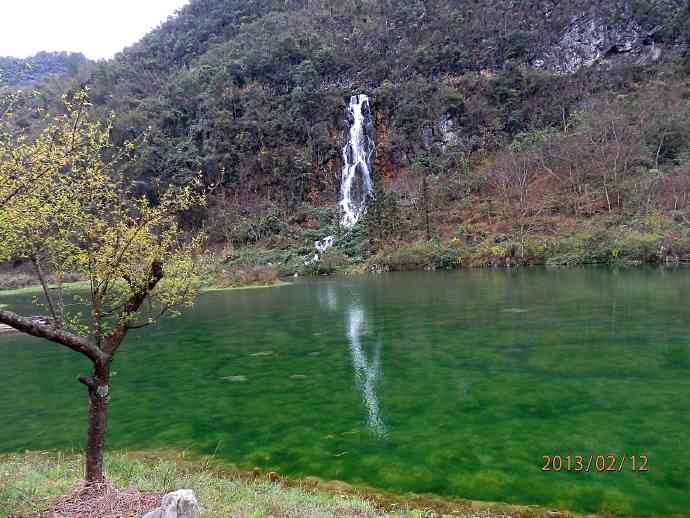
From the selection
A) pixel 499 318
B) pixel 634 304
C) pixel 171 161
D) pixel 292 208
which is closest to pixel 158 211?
pixel 499 318

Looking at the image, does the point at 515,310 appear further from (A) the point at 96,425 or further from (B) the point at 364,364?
(A) the point at 96,425

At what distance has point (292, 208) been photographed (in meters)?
84.5

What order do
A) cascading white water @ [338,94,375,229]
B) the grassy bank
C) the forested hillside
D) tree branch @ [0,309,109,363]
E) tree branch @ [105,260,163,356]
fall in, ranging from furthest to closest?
cascading white water @ [338,94,375,229], the forested hillside, tree branch @ [105,260,163,356], the grassy bank, tree branch @ [0,309,109,363]

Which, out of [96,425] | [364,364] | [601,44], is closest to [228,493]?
[96,425]

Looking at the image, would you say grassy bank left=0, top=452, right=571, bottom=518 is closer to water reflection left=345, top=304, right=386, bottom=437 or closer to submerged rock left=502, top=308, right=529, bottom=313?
water reflection left=345, top=304, right=386, bottom=437

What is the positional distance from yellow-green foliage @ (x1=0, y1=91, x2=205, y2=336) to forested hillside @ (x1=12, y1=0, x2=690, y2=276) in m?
46.5

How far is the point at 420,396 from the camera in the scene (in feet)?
43.3

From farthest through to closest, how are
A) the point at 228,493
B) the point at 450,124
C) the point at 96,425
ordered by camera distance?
the point at 450,124
the point at 228,493
the point at 96,425

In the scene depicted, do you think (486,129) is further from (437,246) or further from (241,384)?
(241,384)

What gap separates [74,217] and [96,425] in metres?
3.60

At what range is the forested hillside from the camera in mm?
57688

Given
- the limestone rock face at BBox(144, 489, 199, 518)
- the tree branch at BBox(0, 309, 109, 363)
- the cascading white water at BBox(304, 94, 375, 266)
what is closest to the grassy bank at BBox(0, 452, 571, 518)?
the limestone rock face at BBox(144, 489, 199, 518)

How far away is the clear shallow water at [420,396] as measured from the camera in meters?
9.02

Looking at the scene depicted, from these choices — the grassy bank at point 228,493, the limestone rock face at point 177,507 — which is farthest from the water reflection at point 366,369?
the limestone rock face at point 177,507
